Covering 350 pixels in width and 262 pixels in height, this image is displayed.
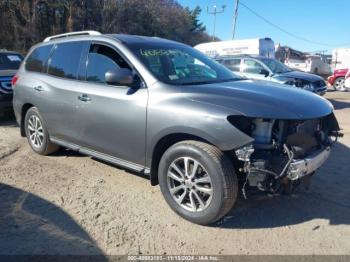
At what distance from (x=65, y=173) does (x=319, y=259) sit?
341 cm

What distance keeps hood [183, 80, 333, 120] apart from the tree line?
27.2m

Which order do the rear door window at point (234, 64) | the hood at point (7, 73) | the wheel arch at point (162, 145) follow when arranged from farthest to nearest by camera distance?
the rear door window at point (234, 64) < the hood at point (7, 73) < the wheel arch at point (162, 145)

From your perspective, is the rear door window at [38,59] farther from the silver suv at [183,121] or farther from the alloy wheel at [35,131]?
the alloy wheel at [35,131]

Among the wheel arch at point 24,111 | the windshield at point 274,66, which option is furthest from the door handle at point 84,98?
the windshield at point 274,66

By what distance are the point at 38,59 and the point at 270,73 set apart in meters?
8.13

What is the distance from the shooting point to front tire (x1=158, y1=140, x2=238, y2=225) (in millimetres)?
3389

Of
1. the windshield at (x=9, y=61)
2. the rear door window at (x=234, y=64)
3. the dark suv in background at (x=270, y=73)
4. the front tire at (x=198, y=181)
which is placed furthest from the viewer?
the rear door window at (x=234, y=64)

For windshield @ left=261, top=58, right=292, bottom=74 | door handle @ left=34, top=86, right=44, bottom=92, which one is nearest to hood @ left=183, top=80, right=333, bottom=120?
door handle @ left=34, top=86, right=44, bottom=92

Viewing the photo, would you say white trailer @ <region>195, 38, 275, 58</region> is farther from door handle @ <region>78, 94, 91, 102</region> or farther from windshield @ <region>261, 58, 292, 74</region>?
door handle @ <region>78, 94, 91, 102</region>

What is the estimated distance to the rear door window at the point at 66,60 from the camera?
4.90 meters

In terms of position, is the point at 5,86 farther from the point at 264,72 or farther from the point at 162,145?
the point at 264,72

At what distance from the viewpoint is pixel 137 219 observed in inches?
149

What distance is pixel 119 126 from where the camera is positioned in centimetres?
416

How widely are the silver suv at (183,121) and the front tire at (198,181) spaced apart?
1 cm
